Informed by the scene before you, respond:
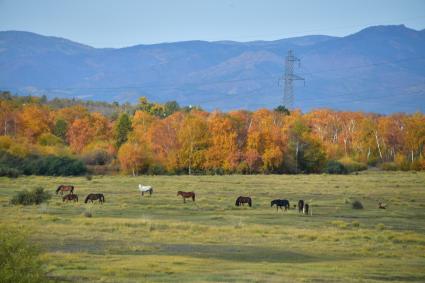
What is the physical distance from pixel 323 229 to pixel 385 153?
286 ft

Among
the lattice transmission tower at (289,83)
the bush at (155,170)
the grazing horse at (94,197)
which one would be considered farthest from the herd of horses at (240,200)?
the lattice transmission tower at (289,83)

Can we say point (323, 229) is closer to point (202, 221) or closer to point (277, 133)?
point (202, 221)

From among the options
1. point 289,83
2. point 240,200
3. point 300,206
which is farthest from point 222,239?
point 289,83

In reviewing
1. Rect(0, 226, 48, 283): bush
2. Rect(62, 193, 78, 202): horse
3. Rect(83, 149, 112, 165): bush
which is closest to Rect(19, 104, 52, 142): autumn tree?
Rect(83, 149, 112, 165): bush

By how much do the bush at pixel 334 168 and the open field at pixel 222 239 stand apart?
43.2 metres

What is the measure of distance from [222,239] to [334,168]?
69.0 metres

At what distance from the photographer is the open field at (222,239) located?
23094 millimetres

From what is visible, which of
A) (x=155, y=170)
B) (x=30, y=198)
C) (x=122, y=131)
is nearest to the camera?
(x=30, y=198)

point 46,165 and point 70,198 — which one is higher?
Answer: point 46,165

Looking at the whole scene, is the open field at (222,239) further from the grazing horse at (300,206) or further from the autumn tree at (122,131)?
the autumn tree at (122,131)

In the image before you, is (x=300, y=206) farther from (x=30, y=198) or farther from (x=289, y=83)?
(x=289, y=83)

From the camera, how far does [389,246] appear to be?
30672mm

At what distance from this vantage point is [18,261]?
→ 1725 cm

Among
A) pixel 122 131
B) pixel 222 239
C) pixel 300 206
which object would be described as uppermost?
pixel 122 131
